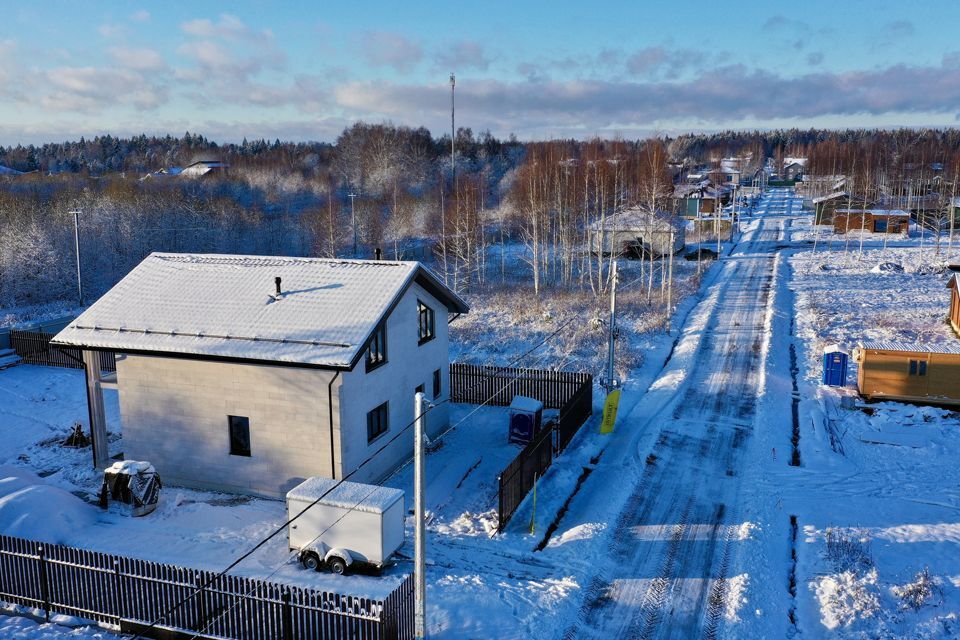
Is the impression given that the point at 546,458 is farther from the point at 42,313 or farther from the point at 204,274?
the point at 42,313

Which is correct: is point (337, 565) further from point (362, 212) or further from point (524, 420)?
point (362, 212)

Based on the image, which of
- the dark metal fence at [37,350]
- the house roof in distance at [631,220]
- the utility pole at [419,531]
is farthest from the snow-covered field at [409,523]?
the house roof in distance at [631,220]

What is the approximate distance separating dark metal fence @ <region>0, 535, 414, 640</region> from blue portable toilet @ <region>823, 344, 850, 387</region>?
20791mm

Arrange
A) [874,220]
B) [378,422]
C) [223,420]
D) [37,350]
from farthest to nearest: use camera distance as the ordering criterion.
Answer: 1. [874,220]
2. [37,350]
3. [378,422]
4. [223,420]

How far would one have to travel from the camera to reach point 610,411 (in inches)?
896

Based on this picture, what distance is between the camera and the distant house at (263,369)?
17781 millimetres

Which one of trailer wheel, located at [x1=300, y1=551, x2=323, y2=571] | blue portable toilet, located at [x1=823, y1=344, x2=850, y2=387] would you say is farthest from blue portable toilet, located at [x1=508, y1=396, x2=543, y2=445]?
blue portable toilet, located at [x1=823, y1=344, x2=850, y2=387]

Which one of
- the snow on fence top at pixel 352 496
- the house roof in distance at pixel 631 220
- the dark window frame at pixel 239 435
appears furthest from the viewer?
the house roof in distance at pixel 631 220

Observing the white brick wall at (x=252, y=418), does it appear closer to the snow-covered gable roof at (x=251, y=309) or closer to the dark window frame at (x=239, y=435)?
the dark window frame at (x=239, y=435)

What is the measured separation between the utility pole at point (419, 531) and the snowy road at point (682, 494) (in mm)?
2877

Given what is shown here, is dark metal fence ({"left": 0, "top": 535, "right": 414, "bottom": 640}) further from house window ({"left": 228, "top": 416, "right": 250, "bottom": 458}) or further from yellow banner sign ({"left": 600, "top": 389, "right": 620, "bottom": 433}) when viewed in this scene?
yellow banner sign ({"left": 600, "top": 389, "right": 620, "bottom": 433})

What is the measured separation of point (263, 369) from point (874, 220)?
70926 millimetres

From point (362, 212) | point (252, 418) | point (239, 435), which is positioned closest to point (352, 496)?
point (252, 418)

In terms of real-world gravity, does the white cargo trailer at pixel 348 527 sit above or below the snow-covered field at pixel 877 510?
above
